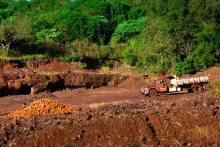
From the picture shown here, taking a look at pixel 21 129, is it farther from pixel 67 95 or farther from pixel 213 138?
pixel 67 95

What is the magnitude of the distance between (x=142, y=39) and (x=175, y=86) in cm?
1813

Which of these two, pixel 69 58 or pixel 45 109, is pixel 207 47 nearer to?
pixel 69 58

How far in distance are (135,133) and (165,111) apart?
2550mm

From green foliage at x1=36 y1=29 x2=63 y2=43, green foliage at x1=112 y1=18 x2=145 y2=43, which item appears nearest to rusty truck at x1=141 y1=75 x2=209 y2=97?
green foliage at x1=36 y1=29 x2=63 y2=43

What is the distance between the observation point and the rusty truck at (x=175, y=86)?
30484 millimetres

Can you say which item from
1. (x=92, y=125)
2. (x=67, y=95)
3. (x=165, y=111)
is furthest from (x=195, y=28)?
(x=92, y=125)

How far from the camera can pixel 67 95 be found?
3456 centimetres

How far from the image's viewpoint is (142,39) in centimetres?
4828

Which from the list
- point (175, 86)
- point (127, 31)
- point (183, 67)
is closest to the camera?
point (175, 86)

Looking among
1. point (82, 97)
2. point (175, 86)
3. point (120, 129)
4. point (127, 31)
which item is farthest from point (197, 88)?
point (127, 31)

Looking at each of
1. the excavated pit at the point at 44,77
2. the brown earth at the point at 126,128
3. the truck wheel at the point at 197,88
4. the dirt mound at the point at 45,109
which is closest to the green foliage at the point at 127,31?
the excavated pit at the point at 44,77

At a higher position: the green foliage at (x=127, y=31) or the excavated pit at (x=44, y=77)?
the green foliage at (x=127, y=31)

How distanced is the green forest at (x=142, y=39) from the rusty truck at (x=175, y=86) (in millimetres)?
8913

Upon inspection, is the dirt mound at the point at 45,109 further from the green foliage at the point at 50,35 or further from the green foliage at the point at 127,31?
the green foliage at the point at 127,31
